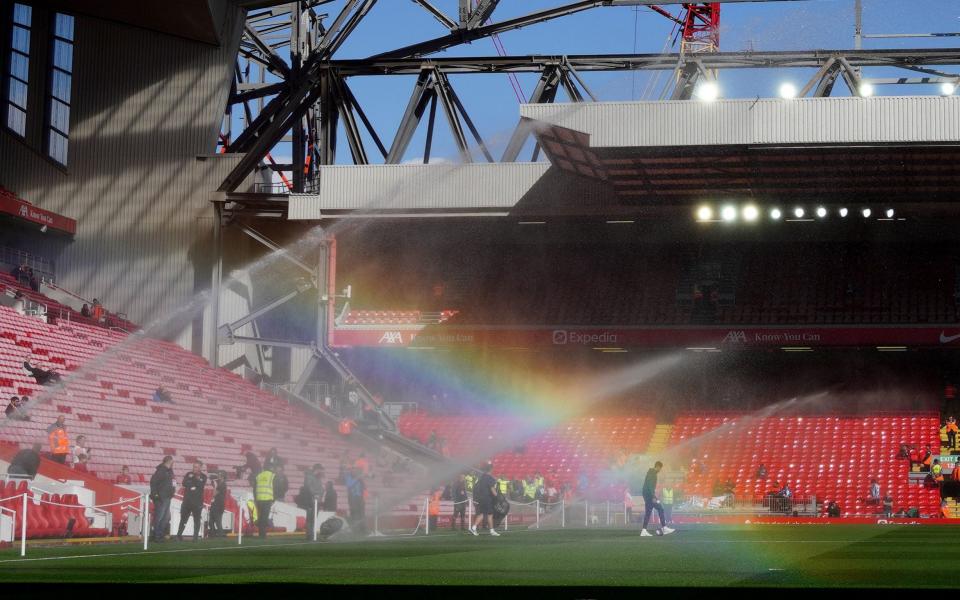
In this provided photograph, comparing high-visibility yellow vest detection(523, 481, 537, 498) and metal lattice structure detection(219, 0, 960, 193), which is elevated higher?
metal lattice structure detection(219, 0, 960, 193)

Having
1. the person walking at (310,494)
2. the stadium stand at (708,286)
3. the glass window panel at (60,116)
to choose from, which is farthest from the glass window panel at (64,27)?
the person walking at (310,494)

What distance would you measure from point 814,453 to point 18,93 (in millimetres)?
31940

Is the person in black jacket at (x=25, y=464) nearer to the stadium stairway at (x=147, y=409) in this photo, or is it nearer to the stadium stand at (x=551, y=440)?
the stadium stairway at (x=147, y=409)

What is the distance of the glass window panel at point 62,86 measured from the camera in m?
48.6

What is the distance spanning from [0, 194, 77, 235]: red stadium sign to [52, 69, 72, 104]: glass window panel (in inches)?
196

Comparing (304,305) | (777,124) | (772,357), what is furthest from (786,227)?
(304,305)

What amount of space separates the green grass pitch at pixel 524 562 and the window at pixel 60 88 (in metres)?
27.7

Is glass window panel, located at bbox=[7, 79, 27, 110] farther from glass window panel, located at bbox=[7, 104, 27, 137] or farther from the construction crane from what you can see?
the construction crane

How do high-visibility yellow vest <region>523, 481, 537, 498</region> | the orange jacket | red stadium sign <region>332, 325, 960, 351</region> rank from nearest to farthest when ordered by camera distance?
the orange jacket
high-visibility yellow vest <region>523, 481, 537, 498</region>
red stadium sign <region>332, 325, 960, 351</region>

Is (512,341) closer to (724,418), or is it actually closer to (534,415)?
(534,415)

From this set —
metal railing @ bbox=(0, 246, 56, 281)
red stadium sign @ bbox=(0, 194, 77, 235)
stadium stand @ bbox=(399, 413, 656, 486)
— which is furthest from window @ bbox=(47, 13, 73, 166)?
stadium stand @ bbox=(399, 413, 656, 486)

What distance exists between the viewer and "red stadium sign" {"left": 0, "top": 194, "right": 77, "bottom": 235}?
42.6m

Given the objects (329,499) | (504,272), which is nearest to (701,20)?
(504,272)

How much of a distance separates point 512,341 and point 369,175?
29.2 ft
